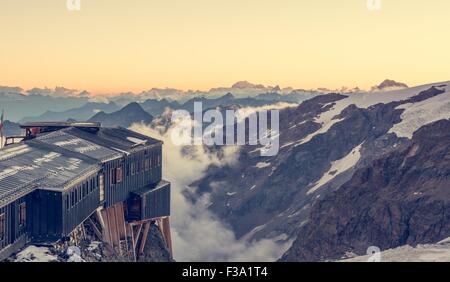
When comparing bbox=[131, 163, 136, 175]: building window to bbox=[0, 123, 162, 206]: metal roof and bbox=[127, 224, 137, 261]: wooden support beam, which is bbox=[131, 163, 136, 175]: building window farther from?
bbox=[127, 224, 137, 261]: wooden support beam

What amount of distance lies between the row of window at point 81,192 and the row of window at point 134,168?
6.86m

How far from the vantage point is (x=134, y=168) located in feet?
262

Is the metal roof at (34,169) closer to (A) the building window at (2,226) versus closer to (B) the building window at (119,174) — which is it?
(A) the building window at (2,226)

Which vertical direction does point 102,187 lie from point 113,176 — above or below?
below

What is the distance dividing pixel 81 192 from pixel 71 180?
392cm

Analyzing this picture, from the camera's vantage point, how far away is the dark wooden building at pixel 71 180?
5053 centimetres

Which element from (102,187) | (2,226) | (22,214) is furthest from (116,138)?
(2,226)

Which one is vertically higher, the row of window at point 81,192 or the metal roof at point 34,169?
the metal roof at point 34,169

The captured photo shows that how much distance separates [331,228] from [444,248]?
85348mm

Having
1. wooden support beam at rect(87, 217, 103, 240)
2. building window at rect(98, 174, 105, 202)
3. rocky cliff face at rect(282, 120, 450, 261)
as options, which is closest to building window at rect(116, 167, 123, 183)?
building window at rect(98, 174, 105, 202)

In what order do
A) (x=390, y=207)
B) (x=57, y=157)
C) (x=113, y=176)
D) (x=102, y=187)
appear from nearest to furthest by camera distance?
(x=57, y=157), (x=102, y=187), (x=113, y=176), (x=390, y=207)

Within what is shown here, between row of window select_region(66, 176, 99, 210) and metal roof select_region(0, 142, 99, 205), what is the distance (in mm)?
1029

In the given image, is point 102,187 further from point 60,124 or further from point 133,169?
point 60,124

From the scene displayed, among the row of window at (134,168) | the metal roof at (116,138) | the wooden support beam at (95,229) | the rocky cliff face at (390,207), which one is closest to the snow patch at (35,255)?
the wooden support beam at (95,229)
